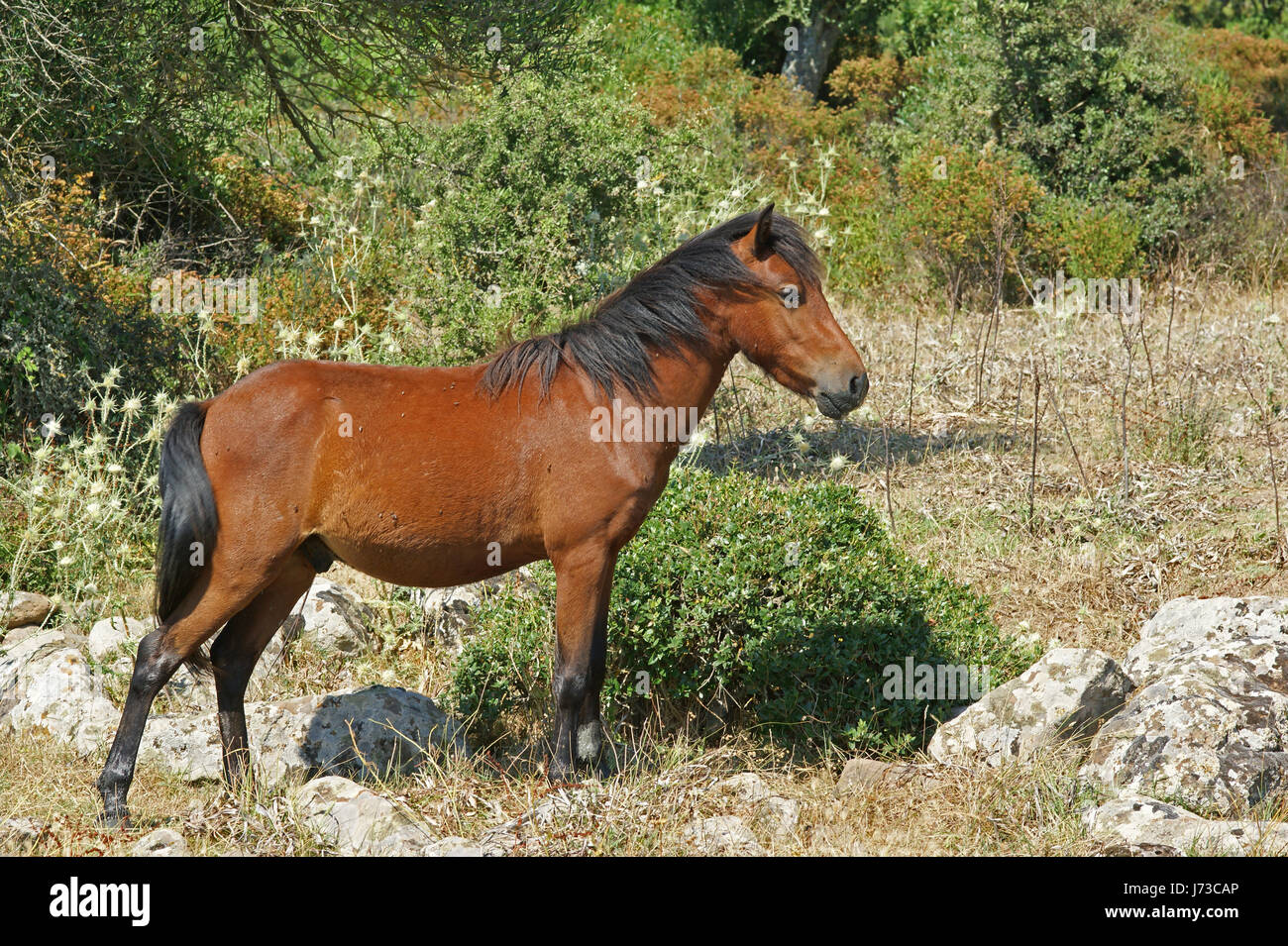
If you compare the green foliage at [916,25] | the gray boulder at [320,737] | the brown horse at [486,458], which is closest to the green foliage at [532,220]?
the gray boulder at [320,737]

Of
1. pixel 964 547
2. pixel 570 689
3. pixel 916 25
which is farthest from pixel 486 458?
pixel 916 25

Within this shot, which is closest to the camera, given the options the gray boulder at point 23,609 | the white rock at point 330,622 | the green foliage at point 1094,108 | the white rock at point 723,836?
the white rock at point 723,836

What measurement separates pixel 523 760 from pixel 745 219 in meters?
2.63

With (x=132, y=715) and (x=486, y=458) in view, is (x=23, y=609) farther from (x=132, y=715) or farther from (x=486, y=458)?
(x=486, y=458)

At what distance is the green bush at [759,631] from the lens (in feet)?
18.1

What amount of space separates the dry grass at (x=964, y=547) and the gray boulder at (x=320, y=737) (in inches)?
5.3

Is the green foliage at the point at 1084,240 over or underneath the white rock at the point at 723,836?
over

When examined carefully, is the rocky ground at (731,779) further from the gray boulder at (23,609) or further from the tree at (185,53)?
the tree at (185,53)

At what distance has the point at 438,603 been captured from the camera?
6.75 metres

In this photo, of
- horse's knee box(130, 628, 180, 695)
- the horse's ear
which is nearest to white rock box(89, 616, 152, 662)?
horse's knee box(130, 628, 180, 695)

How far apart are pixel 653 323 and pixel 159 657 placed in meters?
2.29

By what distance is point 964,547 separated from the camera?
725 cm

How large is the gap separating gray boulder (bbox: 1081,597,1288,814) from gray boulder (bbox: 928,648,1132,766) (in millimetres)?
134
